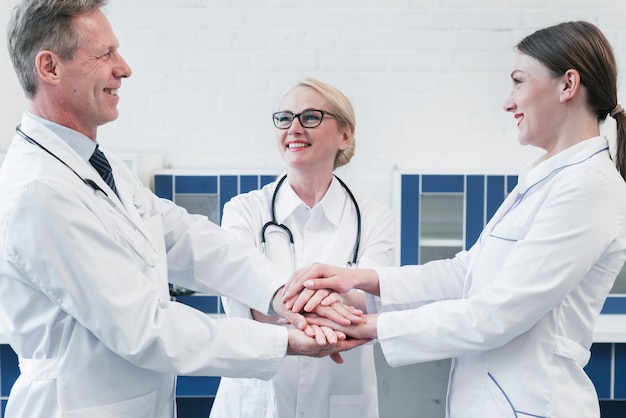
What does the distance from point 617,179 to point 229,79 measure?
7.30 ft

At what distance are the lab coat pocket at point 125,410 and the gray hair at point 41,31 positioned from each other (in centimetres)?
66

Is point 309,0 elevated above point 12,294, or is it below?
above

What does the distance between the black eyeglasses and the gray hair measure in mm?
788

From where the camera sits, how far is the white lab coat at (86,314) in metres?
1.26

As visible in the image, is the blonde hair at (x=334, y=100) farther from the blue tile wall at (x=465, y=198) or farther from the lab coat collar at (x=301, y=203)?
the blue tile wall at (x=465, y=198)

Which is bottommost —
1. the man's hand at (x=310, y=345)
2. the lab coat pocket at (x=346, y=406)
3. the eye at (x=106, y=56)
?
the lab coat pocket at (x=346, y=406)

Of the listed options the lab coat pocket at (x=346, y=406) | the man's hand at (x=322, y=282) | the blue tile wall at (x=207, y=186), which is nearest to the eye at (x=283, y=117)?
the man's hand at (x=322, y=282)

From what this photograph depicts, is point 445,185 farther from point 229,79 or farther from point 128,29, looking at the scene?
point 128,29

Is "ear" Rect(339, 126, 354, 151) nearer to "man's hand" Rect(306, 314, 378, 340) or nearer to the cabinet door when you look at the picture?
"man's hand" Rect(306, 314, 378, 340)

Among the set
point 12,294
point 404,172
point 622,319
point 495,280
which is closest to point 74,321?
point 12,294

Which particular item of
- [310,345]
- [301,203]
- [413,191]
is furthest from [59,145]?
[413,191]

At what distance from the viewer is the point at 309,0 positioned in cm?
325

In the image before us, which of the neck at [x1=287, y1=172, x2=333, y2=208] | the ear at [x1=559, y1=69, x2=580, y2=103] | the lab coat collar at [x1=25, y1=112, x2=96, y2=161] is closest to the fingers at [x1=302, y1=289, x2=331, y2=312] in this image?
the neck at [x1=287, y1=172, x2=333, y2=208]

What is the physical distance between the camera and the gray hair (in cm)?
138
